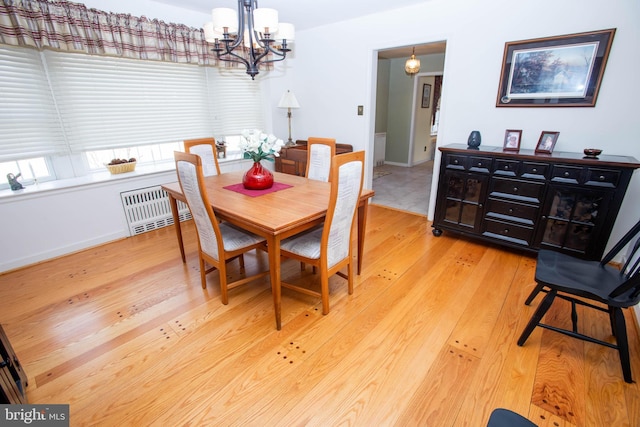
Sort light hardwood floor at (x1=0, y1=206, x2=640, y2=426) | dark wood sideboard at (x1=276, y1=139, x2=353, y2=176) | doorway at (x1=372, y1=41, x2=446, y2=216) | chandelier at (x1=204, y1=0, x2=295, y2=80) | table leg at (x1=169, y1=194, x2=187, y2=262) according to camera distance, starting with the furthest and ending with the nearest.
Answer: doorway at (x1=372, y1=41, x2=446, y2=216) < dark wood sideboard at (x1=276, y1=139, x2=353, y2=176) < table leg at (x1=169, y1=194, x2=187, y2=262) < chandelier at (x1=204, y1=0, x2=295, y2=80) < light hardwood floor at (x1=0, y1=206, x2=640, y2=426)

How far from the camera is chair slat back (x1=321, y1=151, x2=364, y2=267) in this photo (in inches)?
67.4

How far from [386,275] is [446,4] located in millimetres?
2773

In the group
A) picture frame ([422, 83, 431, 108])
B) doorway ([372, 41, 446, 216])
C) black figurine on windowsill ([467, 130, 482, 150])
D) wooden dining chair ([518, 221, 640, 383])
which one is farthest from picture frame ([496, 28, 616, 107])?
picture frame ([422, 83, 431, 108])

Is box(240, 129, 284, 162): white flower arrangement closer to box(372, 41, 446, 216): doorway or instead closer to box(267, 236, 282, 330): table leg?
box(267, 236, 282, 330): table leg

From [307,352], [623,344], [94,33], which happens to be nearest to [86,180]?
[94,33]

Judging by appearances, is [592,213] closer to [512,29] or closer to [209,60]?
[512,29]

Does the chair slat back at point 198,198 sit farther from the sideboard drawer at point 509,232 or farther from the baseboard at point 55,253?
the sideboard drawer at point 509,232

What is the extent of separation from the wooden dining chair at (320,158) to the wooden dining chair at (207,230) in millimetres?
927

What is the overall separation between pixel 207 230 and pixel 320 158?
126 centimetres

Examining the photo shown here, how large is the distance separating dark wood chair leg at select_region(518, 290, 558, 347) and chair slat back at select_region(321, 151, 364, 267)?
1169 millimetres

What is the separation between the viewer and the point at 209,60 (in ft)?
11.6

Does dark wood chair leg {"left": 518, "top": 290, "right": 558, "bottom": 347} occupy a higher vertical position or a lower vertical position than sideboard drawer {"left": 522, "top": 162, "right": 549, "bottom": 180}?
lower

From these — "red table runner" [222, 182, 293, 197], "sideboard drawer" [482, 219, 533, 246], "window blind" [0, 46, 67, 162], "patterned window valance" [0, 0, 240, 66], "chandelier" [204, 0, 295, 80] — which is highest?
"patterned window valance" [0, 0, 240, 66]

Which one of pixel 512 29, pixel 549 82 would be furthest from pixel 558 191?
pixel 512 29
